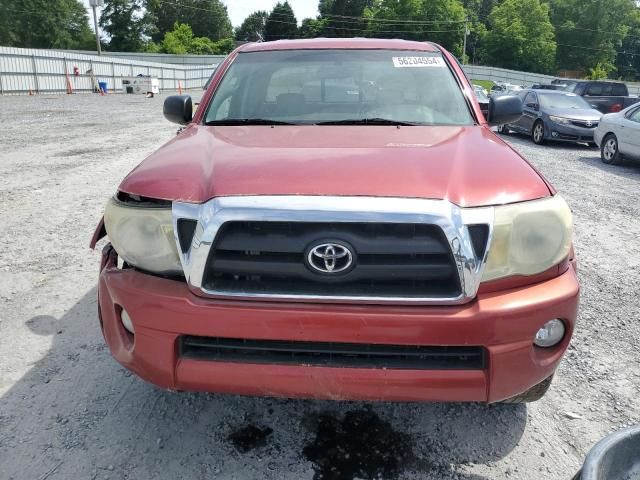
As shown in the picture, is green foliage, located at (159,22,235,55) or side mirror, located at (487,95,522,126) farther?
green foliage, located at (159,22,235,55)

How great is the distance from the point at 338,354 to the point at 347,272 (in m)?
0.33

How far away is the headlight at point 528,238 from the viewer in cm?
207

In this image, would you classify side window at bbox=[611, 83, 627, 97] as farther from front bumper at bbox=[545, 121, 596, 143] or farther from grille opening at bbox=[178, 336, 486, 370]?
grille opening at bbox=[178, 336, 486, 370]

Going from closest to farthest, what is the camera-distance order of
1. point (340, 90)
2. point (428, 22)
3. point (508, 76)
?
point (340, 90) < point (508, 76) < point (428, 22)

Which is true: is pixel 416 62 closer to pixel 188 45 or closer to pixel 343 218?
pixel 343 218

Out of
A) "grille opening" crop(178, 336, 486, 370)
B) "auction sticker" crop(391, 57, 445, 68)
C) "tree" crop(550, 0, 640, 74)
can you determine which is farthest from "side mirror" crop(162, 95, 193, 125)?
"tree" crop(550, 0, 640, 74)

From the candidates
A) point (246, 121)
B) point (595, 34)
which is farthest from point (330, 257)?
point (595, 34)

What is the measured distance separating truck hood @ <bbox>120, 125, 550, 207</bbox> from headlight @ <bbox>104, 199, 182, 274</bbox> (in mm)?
83

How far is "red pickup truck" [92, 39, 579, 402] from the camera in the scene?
2023 millimetres

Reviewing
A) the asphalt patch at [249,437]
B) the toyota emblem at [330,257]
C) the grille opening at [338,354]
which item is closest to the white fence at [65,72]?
the asphalt patch at [249,437]

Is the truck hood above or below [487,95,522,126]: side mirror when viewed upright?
below

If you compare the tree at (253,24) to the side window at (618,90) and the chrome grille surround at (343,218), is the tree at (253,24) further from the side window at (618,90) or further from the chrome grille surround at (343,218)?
the chrome grille surround at (343,218)

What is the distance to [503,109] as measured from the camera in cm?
373

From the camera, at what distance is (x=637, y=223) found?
6.58 meters
